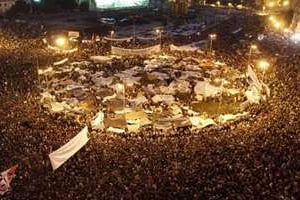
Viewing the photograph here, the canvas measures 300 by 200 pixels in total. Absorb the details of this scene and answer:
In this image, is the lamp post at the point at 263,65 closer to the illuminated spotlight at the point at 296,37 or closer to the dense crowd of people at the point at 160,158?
the dense crowd of people at the point at 160,158

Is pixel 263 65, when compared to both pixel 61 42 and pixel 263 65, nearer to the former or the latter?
pixel 263 65

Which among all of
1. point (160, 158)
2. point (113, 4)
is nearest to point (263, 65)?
point (160, 158)

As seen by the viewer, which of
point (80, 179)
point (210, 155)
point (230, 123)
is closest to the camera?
point (80, 179)

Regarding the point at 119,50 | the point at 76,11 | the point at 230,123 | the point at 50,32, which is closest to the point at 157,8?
the point at 76,11

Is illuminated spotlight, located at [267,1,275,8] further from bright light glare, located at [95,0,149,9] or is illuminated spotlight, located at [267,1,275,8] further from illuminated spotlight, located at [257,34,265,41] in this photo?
illuminated spotlight, located at [257,34,265,41]

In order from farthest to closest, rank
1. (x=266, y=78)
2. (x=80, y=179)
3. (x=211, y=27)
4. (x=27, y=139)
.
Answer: (x=211, y=27)
(x=266, y=78)
(x=27, y=139)
(x=80, y=179)

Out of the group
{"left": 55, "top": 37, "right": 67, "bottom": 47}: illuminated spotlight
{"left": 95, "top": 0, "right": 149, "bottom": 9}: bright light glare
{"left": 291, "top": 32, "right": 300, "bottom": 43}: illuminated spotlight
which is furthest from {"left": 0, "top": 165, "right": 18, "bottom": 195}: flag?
{"left": 95, "top": 0, "right": 149, "bottom": 9}: bright light glare

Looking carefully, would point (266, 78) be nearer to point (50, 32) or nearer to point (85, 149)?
point (85, 149)
